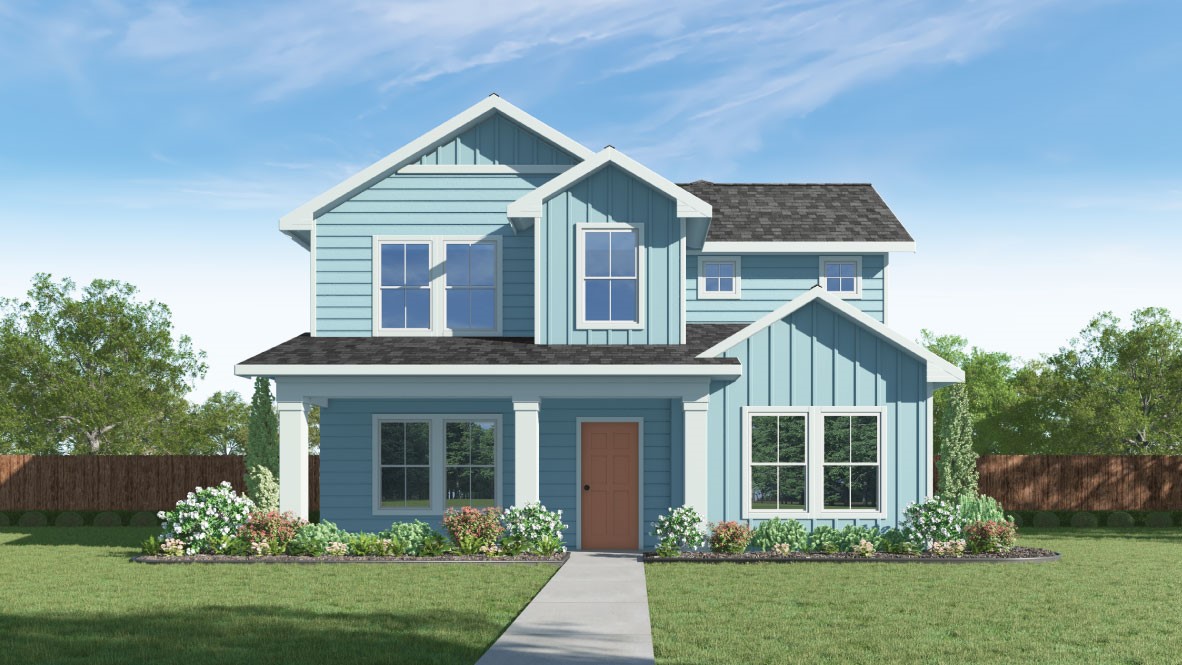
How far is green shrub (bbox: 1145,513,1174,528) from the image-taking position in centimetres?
2853

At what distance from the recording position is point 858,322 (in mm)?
18391

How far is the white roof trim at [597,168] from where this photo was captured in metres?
19.1

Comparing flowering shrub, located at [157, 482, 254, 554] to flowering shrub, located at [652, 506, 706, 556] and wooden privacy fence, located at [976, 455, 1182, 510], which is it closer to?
flowering shrub, located at [652, 506, 706, 556]

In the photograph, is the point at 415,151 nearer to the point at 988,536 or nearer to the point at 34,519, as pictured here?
the point at 988,536

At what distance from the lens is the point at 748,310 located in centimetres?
2306

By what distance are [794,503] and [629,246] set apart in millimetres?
5299

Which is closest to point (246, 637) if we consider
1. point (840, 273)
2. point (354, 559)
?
point (354, 559)

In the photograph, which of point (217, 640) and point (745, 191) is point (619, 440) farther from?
point (217, 640)

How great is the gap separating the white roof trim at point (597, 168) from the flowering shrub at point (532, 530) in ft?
16.8

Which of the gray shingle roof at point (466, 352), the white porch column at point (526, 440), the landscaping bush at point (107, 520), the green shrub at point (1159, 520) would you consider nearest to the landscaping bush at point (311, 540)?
the gray shingle roof at point (466, 352)

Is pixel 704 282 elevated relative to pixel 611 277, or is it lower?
elevated

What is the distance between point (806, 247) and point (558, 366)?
7370 mm

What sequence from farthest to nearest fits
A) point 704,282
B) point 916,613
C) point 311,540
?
point 704,282 → point 311,540 → point 916,613

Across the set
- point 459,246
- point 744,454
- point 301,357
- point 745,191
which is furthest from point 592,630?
point 745,191
